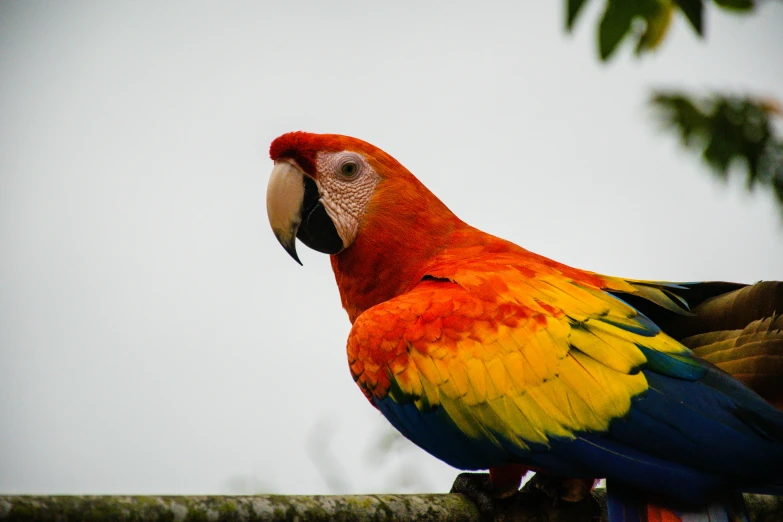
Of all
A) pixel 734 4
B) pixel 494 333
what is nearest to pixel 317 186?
pixel 494 333

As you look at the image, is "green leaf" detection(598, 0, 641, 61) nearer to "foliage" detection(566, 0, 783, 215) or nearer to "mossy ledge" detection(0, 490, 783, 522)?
"mossy ledge" detection(0, 490, 783, 522)

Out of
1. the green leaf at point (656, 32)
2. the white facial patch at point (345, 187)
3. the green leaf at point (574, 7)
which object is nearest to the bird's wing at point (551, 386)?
the white facial patch at point (345, 187)

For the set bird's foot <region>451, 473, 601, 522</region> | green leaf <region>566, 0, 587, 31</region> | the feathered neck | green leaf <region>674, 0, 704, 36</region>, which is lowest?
bird's foot <region>451, 473, 601, 522</region>

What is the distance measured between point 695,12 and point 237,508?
1541 mm

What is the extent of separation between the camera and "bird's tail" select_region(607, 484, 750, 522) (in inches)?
68.8

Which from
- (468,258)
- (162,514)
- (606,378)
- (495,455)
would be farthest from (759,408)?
(162,514)

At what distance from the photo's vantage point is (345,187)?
268 cm

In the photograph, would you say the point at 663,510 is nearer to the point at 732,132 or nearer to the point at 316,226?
the point at 316,226

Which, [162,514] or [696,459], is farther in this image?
[696,459]

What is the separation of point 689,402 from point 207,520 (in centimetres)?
123

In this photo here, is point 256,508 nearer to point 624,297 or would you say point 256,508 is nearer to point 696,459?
point 696,459

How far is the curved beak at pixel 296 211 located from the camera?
8.85 feet

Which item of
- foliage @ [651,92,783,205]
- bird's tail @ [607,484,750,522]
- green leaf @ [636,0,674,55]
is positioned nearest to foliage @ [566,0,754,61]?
green leaf @ [636,0,674,55]

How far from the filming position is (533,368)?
1.90m
